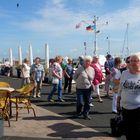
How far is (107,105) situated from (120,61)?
2386 mm

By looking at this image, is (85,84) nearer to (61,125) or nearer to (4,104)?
(61,125)

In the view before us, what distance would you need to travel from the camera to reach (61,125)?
9875mm

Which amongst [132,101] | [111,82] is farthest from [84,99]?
[132,101]

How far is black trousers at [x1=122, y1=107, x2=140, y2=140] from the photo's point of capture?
630cm

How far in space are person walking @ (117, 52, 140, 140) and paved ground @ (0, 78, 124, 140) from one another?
2.14 metres

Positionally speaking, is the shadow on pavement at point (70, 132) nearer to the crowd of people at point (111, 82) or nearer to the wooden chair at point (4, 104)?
the crowd of people at point (111, 82)

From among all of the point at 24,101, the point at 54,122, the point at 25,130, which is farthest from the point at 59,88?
the point at 25,130

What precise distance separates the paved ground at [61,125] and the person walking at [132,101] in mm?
2141

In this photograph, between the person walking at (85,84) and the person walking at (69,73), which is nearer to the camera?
the person walking at (85,84)

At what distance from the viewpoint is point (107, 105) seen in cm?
1361

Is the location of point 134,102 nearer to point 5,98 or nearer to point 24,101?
point 5,98

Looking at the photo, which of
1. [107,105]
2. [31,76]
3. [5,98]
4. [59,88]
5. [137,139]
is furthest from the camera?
[31,76]

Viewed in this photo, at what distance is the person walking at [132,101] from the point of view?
6.33 metres

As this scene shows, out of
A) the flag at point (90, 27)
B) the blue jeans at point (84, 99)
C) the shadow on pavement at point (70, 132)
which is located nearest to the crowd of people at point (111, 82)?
the blue jeans at point (84, 99)
